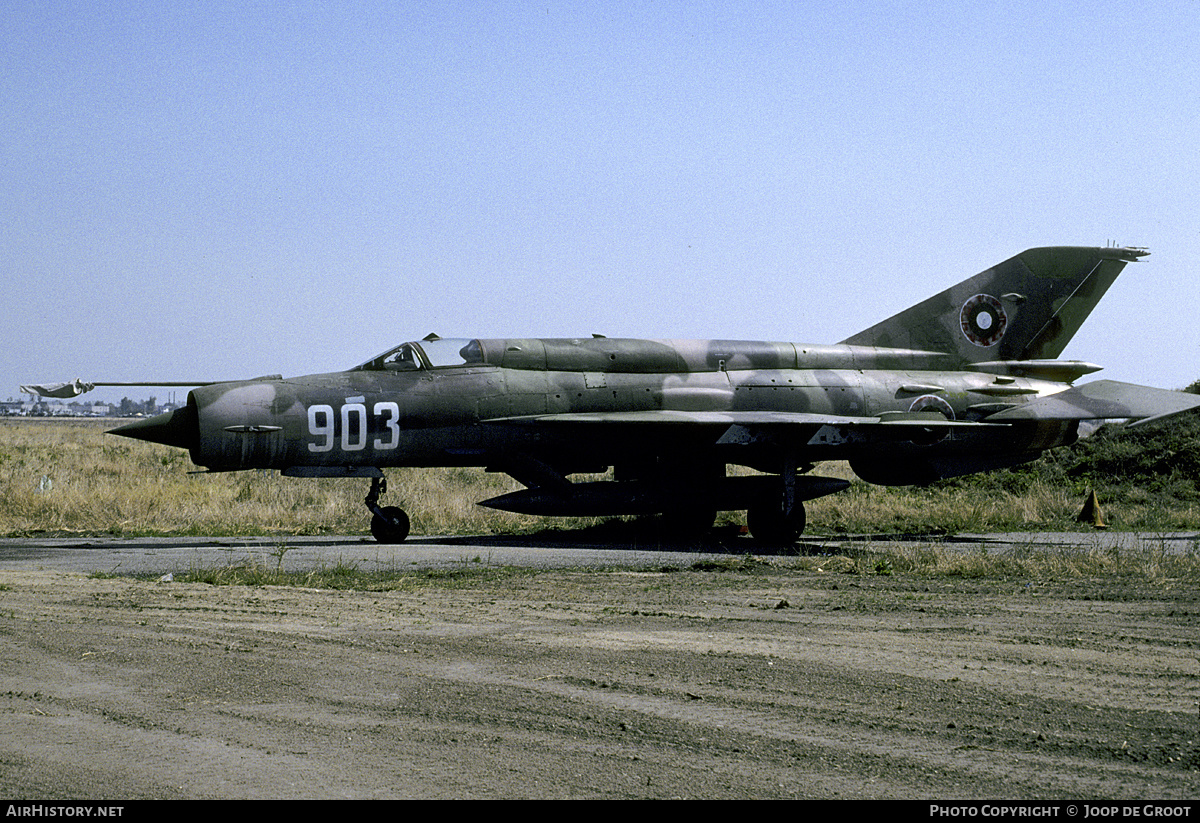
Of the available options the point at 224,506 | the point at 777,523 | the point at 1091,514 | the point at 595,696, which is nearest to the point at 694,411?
the point at 777,523

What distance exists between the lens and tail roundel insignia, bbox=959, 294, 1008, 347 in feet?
65.5

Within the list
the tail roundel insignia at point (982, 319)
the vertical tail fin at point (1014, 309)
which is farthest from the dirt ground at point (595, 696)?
the tail roundel insignia at point (982, 319)

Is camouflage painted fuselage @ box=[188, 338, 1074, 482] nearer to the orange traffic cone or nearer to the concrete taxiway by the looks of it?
the concrete taxiway

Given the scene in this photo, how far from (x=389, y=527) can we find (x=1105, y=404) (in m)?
11.2

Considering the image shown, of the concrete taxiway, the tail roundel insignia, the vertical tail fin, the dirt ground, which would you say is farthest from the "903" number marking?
the tail roundel insignia

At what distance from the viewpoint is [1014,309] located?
65.7 ft

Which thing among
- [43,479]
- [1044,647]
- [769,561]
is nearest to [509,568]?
[769,561]

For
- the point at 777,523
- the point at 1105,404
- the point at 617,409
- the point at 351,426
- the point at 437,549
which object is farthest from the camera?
the point at 1105,404

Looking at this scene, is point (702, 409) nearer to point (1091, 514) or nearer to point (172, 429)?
point (172, 429)

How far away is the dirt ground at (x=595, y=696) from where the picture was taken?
4730 mm

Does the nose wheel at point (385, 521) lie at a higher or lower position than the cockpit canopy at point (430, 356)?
lower

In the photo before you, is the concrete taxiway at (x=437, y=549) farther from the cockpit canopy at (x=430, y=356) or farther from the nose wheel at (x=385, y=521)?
the cockpit canopy at (x=430, y=356)

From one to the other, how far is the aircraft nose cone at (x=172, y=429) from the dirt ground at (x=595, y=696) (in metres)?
4.88
